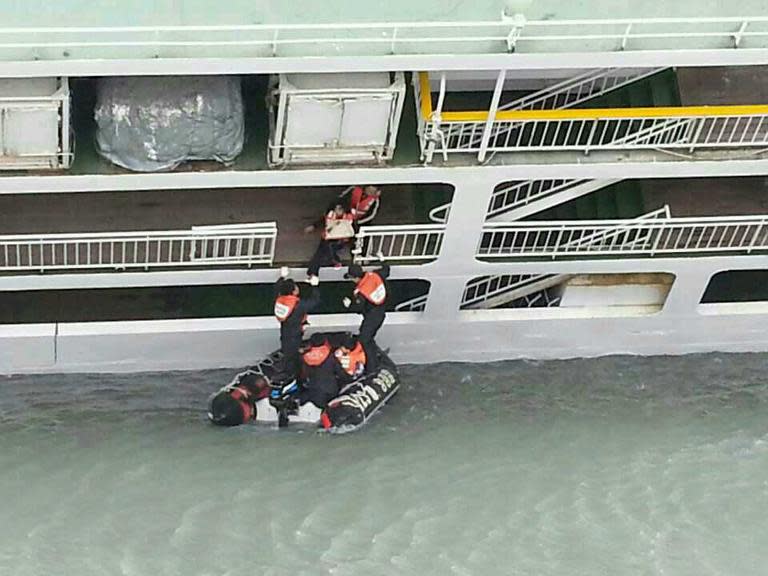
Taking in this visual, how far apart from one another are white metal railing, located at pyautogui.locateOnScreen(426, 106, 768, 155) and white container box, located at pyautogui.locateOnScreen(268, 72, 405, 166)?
1.59ft

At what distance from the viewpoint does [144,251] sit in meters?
12.3

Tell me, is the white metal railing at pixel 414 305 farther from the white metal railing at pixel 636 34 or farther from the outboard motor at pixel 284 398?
the white metal railing at pixel 636 34

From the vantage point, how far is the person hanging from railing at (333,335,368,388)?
12539mm

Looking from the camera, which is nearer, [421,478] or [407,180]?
[407,180]

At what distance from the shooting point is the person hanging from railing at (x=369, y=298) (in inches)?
473

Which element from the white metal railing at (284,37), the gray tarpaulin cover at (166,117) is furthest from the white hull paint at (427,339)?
the white metal railing at (284,37)

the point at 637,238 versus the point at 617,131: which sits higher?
the point at 617,131

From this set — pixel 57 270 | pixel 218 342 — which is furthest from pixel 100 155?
pixel 218 342

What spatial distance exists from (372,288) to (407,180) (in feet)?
3.74

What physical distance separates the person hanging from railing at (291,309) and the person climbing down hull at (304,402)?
49 cm

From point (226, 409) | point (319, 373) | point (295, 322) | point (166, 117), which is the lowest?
point (226, 409)

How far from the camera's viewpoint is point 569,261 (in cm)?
1262

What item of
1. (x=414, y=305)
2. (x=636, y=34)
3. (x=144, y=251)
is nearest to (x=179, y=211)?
(x=144, y=251)

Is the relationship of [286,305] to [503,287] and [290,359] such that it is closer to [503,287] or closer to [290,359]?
[290,359]
